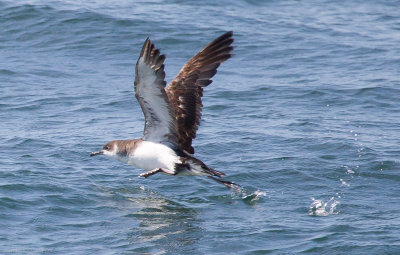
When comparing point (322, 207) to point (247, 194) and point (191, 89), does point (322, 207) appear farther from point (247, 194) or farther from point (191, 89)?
point (191, 89)

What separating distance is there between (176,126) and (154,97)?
72cm

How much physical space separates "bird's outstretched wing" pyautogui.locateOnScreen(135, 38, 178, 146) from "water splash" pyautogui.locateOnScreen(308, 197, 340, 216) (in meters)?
1.79

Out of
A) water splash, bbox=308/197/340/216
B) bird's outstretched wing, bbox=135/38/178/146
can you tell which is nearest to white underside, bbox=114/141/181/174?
bird's outstretched wing, bbox=135/38/178/146

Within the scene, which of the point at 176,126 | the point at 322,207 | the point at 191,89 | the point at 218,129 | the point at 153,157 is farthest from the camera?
the point at 218,129

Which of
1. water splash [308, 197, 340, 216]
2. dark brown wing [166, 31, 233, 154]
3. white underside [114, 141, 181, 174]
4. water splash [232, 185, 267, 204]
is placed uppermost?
dark brown wing [166, 31, 233, 154]

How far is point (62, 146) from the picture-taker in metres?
10.7

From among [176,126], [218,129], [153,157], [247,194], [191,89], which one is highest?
[191,89]

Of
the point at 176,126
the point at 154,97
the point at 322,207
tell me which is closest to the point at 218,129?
the point at 176,126

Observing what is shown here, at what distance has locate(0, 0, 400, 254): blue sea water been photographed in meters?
7.86

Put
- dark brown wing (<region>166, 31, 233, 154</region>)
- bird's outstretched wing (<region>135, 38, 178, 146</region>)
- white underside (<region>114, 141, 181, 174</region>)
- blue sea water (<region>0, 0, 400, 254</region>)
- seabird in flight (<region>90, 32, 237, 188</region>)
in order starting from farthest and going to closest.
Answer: dark brown wing (<region>166, 31, 233, 154</region>) < white underside (<region>114, 141, 181, 174</region>) < seabird in flight (<region>90, 32, 237, 188</region>) < bird's outstretched wing (<region>135, 38, 178, 146</region>) < blue sea water (<region>0, 0, 400, 254</region>)

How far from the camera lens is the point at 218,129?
1138cm

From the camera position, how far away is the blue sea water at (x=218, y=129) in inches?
309

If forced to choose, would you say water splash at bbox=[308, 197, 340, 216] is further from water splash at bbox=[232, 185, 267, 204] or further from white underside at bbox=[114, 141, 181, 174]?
white underside at bbox=[114, 141, 181, 174]

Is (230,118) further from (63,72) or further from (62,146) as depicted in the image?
(63,72)
